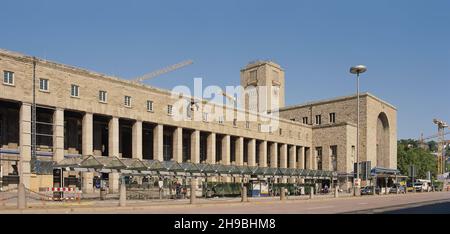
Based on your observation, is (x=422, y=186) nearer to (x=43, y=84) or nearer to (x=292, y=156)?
(x=292, y=156)

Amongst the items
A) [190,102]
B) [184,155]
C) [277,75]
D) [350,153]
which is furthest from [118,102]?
[277,75]

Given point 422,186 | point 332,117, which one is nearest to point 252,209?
point 422,186

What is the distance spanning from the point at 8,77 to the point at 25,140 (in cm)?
667

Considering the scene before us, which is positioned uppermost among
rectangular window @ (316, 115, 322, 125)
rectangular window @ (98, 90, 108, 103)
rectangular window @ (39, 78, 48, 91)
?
rectangular window @ (39, 78, 48, 91)

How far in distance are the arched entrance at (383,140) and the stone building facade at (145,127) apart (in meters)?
0.22

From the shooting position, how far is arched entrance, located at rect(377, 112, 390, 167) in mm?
106312

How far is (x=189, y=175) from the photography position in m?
48.4

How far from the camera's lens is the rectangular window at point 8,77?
4709 cm

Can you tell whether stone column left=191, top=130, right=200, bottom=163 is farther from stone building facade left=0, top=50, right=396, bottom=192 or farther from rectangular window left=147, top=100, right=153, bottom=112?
rectangular window left=147, top=100, right=153, bottom=112

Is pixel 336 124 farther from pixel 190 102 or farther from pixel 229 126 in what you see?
pixel 190 102

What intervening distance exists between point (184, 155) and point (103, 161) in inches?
1455

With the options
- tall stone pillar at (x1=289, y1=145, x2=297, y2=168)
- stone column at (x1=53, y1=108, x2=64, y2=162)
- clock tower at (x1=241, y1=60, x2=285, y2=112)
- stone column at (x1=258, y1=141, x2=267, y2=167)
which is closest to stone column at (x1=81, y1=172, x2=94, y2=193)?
stone column at (x1=53, y1=108, x2=64, y2=162)

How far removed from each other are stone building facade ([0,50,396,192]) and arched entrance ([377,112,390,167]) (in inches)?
8.8

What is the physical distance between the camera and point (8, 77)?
4744cm
